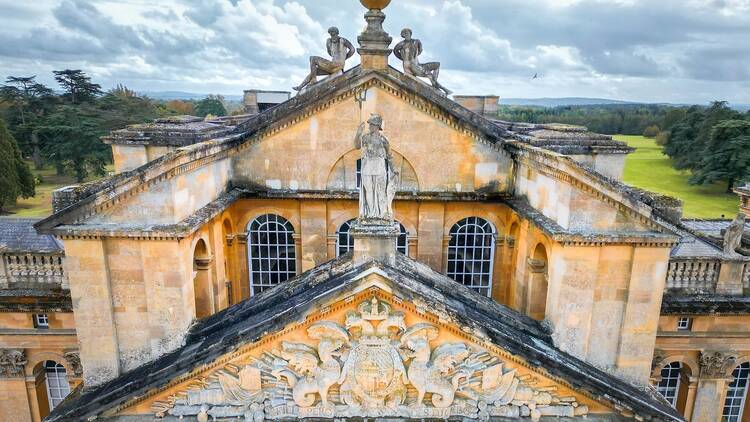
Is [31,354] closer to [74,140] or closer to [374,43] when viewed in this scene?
[374,43]

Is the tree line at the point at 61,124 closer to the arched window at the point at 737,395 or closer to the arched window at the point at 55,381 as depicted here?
the arched window at the point at 55,381

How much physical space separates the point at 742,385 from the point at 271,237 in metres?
19.4

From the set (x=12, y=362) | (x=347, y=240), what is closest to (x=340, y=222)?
(x=347, y=240)

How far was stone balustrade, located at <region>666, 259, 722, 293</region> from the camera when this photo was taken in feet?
56.7

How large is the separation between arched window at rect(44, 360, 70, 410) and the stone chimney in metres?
16.4

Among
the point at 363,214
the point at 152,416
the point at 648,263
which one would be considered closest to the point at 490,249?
the point at 648,263

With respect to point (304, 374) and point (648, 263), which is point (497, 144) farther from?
point (304, 374)

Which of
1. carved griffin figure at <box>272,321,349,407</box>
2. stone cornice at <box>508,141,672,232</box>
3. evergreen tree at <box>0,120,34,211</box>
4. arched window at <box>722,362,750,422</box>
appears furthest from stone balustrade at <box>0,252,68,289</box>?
evergreen tree at <box>0,120,34,211</box>

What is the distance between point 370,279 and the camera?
10.6m

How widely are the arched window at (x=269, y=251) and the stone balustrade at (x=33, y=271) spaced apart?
6.46m

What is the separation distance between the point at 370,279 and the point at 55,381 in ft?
52.3

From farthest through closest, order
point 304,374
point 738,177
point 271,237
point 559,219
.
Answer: point 738,177 → point 271,237 → point 559,219 → point 304,374

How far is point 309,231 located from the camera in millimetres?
18656

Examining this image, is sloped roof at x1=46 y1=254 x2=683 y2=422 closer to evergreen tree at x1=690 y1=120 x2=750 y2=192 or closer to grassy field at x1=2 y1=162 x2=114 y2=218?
grassy field at x1=2 y1=162 x2=114 y2=218
